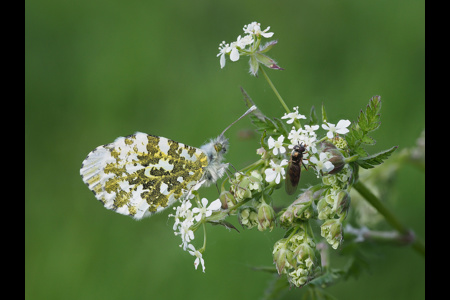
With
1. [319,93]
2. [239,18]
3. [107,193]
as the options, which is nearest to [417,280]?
[319,93]

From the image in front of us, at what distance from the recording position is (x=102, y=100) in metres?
5.82

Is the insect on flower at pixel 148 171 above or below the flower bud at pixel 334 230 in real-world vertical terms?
above

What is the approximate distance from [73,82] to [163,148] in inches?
121

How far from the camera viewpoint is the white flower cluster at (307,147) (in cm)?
249

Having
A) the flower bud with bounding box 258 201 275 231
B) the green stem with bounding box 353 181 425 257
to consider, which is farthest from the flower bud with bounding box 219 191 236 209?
the green stem with bounding box 353 181 425 257

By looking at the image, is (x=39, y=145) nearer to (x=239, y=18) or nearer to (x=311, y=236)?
(x=239, y=18)

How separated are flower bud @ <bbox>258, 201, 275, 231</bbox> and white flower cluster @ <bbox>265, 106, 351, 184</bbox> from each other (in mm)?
152

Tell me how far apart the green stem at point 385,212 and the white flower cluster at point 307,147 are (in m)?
0.31

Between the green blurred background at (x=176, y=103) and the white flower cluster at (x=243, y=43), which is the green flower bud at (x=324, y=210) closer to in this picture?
the white flower cluster at (x=243, y=43)

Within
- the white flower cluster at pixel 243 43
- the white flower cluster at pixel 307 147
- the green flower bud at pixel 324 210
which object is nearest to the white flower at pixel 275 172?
the white flower cluster at pixel 307 147

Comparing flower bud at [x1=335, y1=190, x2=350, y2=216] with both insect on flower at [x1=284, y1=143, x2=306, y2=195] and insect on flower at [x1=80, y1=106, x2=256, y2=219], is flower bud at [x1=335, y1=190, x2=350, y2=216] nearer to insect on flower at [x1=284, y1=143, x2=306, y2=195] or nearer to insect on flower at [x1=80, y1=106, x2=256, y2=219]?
insect on flower at [x1=284, y1=143, x2=306, y2=195]

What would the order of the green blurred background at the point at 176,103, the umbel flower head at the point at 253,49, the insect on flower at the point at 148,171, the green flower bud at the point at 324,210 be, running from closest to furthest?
1. the green flower bud at the point at 324,210
2. the umbel flower head at the point at 253,49
3. the insect on flower at the point at 148,171
4. the green blurred background at the point at 176,103

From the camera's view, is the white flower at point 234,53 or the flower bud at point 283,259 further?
the white flower at point 234,53

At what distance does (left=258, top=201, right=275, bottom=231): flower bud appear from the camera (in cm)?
258
